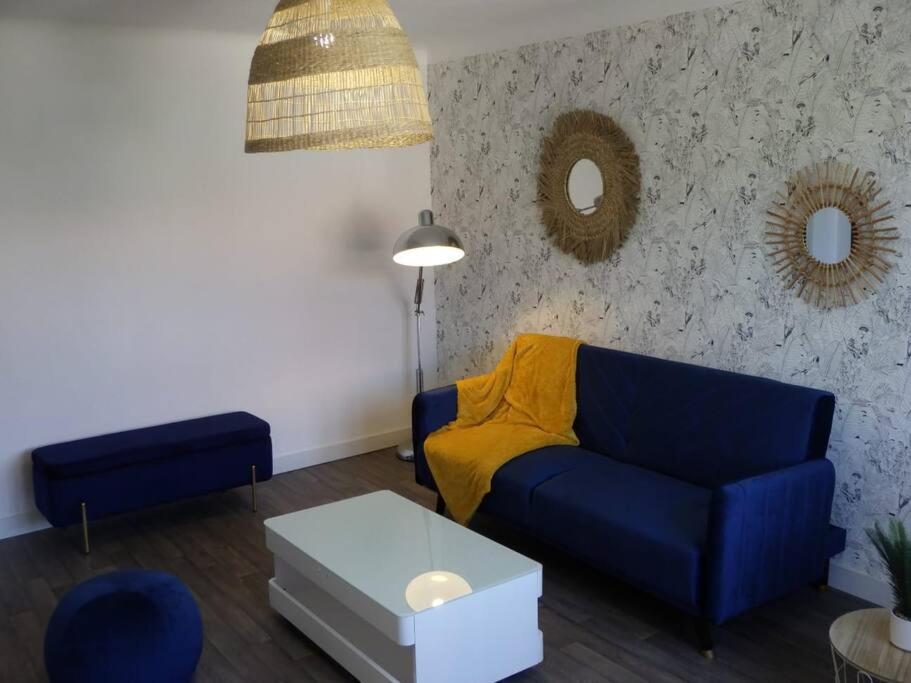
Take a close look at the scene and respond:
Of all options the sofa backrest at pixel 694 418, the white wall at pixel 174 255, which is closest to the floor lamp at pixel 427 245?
the white wall at pixel 174 255

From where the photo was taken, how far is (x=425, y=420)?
4.28 meters

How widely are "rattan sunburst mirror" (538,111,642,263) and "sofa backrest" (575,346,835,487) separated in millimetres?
565

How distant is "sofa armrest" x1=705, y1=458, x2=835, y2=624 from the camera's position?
9.53 ft

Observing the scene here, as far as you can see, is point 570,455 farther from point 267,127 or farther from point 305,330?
point 267,127

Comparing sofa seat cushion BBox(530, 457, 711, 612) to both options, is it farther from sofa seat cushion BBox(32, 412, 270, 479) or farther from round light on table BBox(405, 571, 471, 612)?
sofa seat cushion BBox(32, 412, 270, 479)

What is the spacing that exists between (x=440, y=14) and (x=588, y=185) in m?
1.10

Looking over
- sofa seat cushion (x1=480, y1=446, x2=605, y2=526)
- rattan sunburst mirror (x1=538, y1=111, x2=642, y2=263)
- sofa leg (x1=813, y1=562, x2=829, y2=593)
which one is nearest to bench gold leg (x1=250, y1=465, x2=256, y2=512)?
sofa seat cushion (x1=480, y1=446, x2=605, y2=526)

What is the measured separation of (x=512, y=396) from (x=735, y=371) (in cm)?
117

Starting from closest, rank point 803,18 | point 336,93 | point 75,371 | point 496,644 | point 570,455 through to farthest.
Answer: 1. point 336,93
2. point 496,644
3. point 803,18
4. point 570,455
5. point 75,371

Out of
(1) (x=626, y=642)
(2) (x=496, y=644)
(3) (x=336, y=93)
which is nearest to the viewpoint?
(3) (x=336, y=93)

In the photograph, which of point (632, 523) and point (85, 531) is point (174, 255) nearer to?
point (85, 531)

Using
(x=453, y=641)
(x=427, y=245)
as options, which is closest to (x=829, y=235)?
(x=427, y=245)

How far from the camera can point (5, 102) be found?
13.1 feet

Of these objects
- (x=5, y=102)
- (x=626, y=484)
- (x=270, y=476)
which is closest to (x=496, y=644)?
(x=626, y=484)
